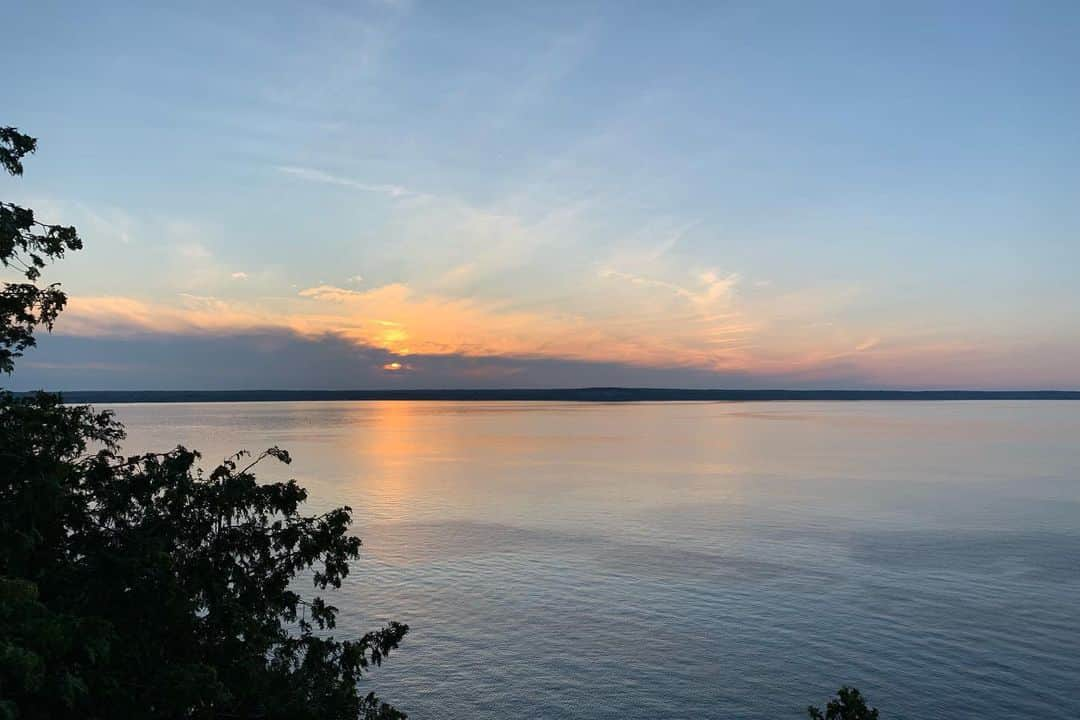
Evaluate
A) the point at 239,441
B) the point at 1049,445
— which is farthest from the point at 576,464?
the point at 1049,445

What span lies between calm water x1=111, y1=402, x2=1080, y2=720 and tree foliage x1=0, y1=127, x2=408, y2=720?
14206mm

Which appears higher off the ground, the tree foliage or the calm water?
the tree foliage

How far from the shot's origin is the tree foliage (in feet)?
51.4

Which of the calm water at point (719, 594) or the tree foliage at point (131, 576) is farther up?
the tree foliage at point (131, 576)

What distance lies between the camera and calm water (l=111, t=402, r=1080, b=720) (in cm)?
3650

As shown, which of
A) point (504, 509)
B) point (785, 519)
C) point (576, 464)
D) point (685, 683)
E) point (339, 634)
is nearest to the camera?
point (685, 683)

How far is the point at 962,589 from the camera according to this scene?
52.8 m

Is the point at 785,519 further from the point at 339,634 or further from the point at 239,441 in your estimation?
the point at 239,441

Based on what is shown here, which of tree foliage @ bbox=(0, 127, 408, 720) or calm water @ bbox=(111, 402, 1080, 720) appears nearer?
tree foliage @ bbox=(0, 127, 408, 720)

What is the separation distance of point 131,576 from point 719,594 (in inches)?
1669

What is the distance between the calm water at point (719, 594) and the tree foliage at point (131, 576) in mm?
14206

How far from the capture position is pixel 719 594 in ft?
173

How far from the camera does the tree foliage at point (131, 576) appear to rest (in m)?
15.7

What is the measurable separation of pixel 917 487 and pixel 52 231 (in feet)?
363
